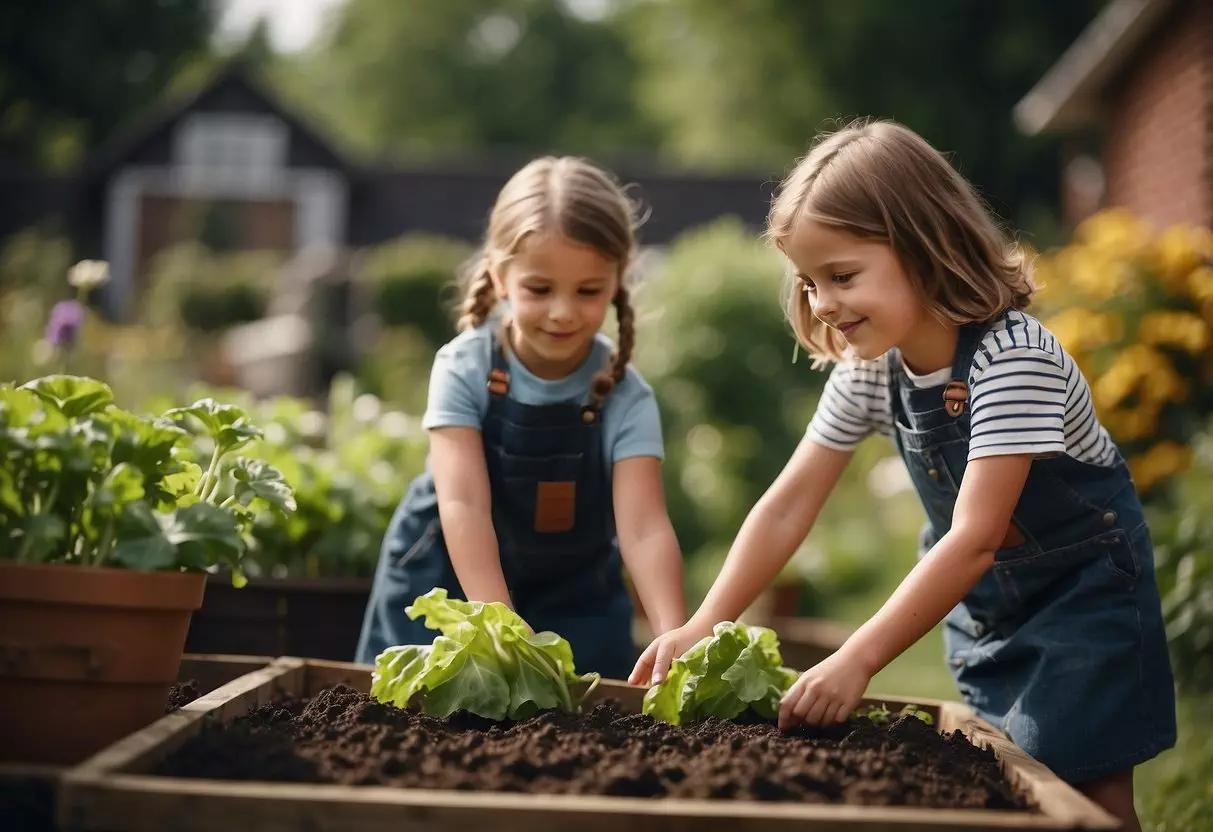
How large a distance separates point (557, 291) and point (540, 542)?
62cm

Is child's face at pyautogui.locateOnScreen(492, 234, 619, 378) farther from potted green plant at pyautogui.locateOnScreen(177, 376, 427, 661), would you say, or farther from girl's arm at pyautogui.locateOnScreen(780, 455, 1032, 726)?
girl's arm at pyautogui.locateOnScreen(780, 455, 1032, 726)

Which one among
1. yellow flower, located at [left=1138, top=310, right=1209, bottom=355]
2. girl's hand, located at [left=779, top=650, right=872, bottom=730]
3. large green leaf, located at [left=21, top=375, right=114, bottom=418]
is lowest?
girl's hand, located at [left=779, top=650, right=872, bottom=730]

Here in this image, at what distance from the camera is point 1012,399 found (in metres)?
2.21

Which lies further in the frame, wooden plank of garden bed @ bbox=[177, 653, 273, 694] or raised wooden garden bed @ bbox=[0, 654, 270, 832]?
wooden plank of garden bed @ bbox=[177, 653, 273, 694]

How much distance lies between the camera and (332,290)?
14.9 m

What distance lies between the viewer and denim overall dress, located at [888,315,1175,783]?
2459 millimetres

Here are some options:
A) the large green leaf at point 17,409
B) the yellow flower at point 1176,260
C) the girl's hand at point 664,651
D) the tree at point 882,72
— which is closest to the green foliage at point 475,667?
the girl's hand at point 664,651

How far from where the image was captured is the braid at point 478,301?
10.2 feet

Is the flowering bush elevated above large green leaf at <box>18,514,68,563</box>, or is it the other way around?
the flowering bush

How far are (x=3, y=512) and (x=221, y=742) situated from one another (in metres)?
0.46

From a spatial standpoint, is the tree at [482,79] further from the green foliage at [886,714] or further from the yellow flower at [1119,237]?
the green foliage at [886,714]

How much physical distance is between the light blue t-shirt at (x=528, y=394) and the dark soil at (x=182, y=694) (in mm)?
723

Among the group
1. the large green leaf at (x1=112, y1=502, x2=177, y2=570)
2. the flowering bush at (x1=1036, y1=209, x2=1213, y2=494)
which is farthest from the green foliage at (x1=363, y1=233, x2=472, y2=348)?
the large green leaf at (x1=112, y1=502, x2=177, y2=570)

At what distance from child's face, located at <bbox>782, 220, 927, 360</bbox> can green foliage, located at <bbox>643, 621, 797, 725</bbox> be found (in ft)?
1.87
